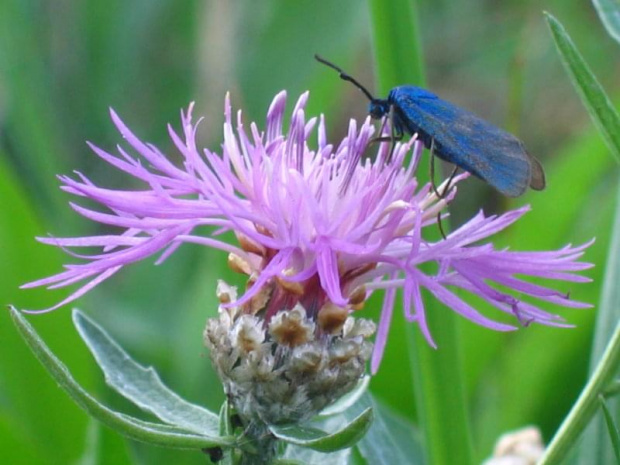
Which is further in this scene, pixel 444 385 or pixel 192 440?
pixel 444 385

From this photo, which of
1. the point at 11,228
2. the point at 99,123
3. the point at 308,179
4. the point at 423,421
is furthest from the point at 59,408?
the point at 99,123

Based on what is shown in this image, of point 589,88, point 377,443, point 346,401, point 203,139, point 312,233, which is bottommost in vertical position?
point 203,139

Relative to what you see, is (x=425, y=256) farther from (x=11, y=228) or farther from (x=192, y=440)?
(x=11, y=228)

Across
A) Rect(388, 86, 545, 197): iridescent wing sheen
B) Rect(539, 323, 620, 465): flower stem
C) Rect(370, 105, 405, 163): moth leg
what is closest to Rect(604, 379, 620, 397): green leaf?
Rect(539, 323, 620, 465): flower stem

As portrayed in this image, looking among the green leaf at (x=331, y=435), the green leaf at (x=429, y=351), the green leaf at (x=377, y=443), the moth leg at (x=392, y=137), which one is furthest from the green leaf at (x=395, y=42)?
the green leaf at (x=331, y=435)

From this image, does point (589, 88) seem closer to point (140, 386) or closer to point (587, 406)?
point (587, 406)

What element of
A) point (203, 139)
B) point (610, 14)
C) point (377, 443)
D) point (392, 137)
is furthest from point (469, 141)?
point (203, 139)

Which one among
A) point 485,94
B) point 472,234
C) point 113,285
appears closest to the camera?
point 472,234

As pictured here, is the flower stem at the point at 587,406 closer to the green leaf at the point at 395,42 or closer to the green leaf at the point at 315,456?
the green leaf at the point at 315,456
